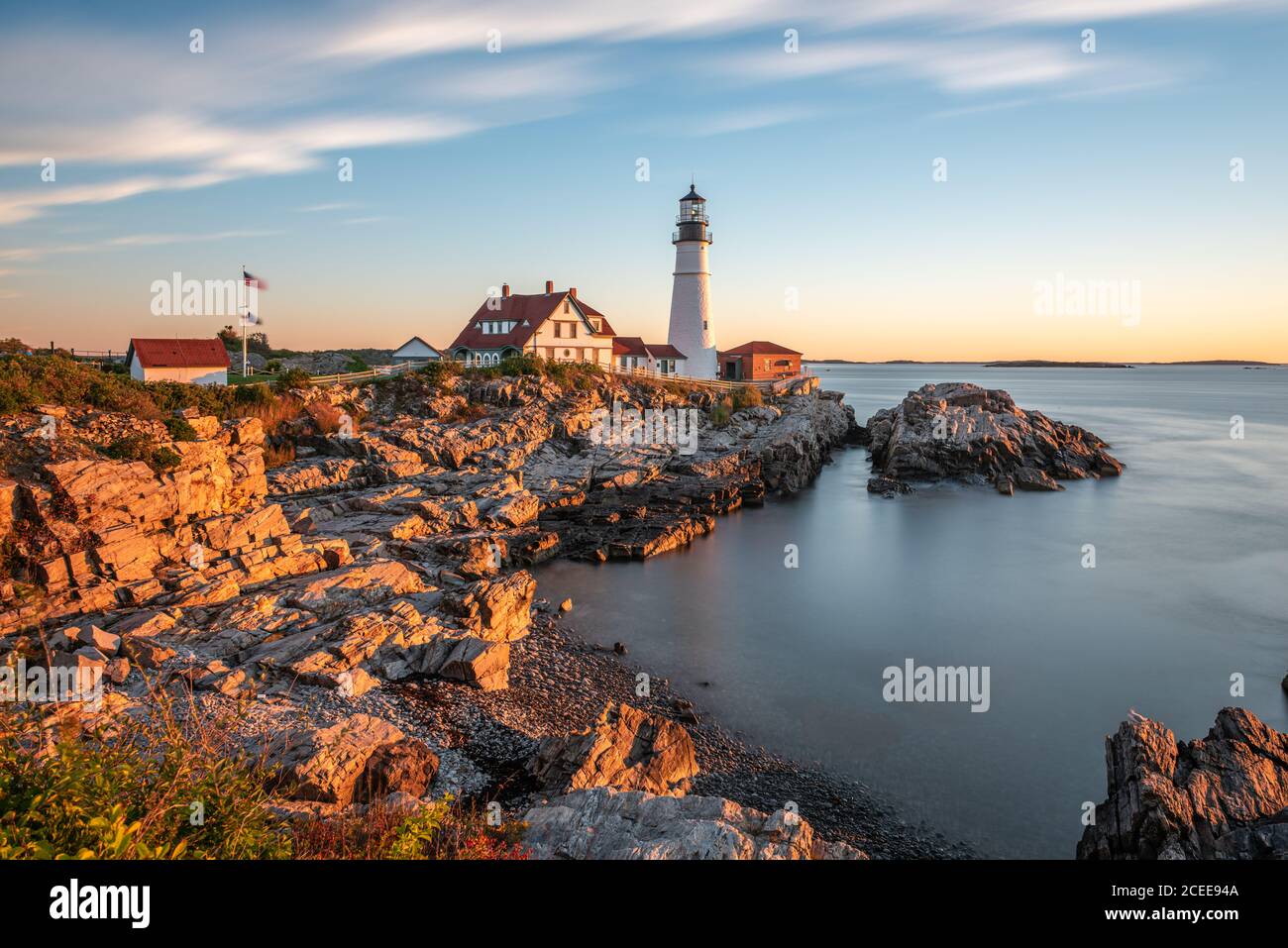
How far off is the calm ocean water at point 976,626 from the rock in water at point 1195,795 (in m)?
1.88

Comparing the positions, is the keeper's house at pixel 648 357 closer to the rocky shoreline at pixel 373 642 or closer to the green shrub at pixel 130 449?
the rocky shoreline at pixel 373 642

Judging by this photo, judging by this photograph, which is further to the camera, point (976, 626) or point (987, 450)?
point (987, 450)

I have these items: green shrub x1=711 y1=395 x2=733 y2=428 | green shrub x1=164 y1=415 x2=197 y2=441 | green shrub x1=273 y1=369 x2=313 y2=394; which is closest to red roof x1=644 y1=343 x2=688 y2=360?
green shrub x1=711 y1=395 x2=733 y2=428

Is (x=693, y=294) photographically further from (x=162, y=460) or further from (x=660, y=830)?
(x=660, y=830)

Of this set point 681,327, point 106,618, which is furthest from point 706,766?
point 681,327

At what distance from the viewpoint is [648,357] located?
57.9 m

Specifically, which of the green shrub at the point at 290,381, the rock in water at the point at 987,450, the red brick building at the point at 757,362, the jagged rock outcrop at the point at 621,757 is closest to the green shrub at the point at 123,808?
the jagged rock outcrop at the point at 621,757

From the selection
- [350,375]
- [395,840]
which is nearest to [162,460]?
[395,840]

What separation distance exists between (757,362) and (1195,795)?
191ft

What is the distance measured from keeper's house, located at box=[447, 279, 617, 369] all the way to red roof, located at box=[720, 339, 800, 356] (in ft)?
55.8

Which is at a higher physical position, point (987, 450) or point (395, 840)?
point (987, 450)

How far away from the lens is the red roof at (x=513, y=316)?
49.5 meters

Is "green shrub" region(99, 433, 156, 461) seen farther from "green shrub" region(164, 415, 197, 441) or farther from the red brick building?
the red brick building
